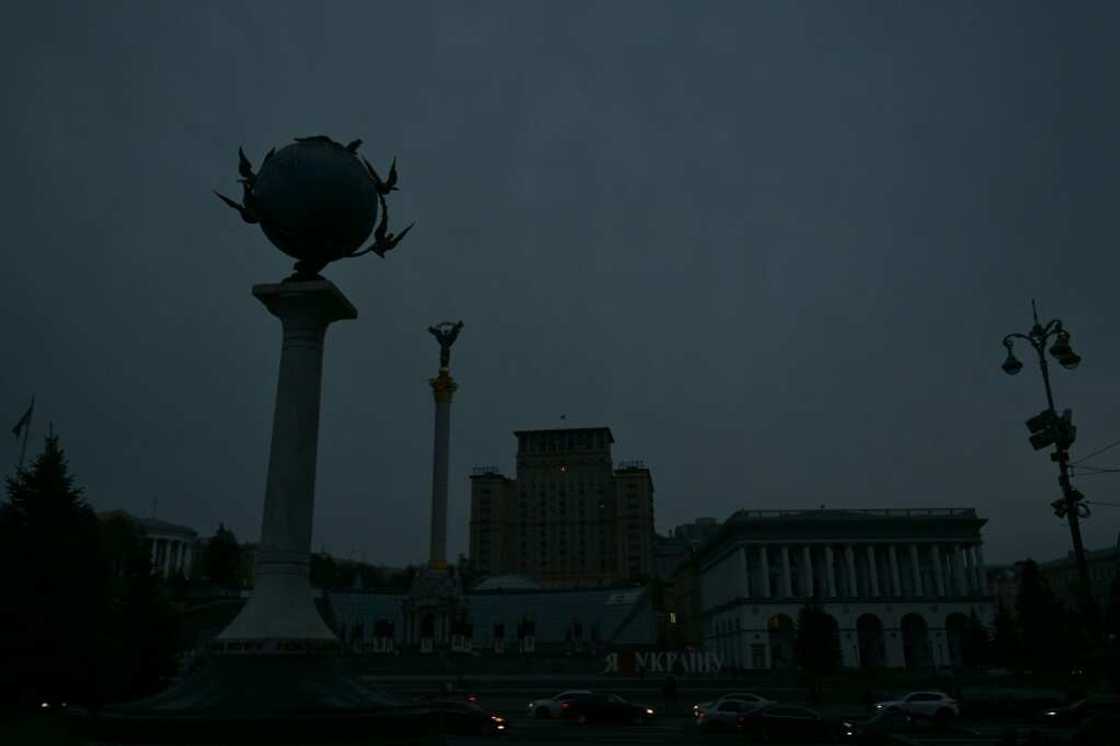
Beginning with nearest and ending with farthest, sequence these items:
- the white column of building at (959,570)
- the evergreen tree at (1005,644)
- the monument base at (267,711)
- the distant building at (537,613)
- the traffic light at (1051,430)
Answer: the monument base at (267,711), the traffic light at (1051,430), the evergreen tree at (1005,644), the white column of building at (959,570), the distant building at (537,613)

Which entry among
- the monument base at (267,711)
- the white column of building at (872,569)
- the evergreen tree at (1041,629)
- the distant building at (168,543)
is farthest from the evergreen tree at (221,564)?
the monument base at (267,711)

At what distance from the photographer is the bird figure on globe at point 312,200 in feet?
48.8

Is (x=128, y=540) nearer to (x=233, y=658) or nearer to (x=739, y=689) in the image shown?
(x=739, y=689)

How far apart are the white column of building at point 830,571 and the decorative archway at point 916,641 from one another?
832 centimetres

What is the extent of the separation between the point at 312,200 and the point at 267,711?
861 cm

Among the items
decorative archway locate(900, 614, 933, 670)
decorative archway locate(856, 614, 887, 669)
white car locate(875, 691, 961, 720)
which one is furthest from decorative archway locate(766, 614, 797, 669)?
white car locate(875, 691, 961, 720)

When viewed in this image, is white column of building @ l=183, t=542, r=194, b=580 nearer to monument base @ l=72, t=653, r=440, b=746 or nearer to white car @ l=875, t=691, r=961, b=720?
white car @ l=875, t=691, r=961, b=720

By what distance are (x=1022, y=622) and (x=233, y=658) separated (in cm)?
6057

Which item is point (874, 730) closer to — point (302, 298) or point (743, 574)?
point (302, 298)

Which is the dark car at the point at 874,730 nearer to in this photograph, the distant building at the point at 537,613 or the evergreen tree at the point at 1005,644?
the evergreen tree at the point at 1005,644

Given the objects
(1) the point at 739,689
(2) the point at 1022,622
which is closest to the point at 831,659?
(1) the point at 739,689

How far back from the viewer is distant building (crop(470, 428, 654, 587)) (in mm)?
163250

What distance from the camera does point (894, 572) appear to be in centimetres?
8444

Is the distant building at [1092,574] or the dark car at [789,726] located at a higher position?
the distant building at [1092,574]
